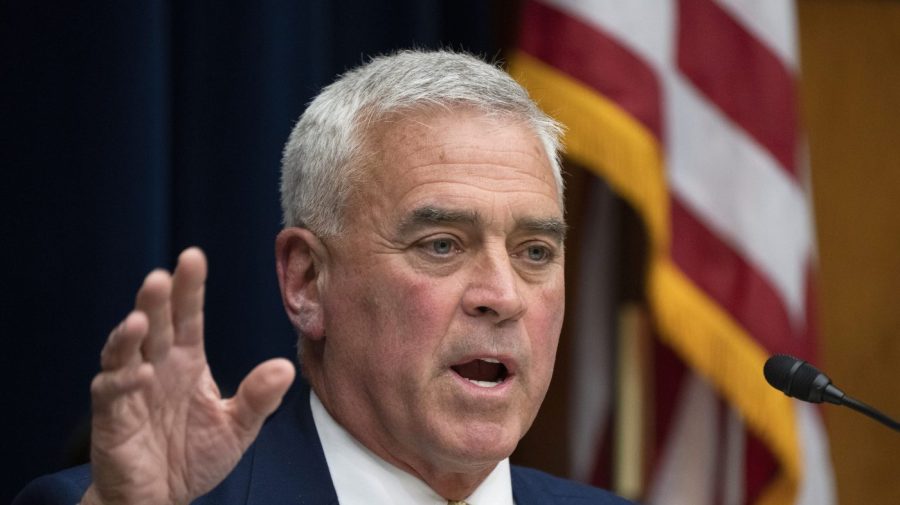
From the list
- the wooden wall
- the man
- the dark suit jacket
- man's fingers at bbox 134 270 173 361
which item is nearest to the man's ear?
the man

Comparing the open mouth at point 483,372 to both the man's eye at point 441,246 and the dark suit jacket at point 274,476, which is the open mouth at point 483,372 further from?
the dark suit jacket at point 274,476

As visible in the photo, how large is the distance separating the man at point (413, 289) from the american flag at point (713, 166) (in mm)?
1090

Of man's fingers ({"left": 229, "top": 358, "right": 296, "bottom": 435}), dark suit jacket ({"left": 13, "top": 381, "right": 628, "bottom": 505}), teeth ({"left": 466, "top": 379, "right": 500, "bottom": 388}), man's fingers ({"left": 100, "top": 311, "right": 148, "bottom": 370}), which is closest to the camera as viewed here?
man's fingers ({"left": 100, "top": 311, "right": 148, "bottom": 370})

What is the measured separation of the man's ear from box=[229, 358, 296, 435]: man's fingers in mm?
586

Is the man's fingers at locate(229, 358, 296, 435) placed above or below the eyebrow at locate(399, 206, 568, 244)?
below

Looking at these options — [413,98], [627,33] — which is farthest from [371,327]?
[627,33]

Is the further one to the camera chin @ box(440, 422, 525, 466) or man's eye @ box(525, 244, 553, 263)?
man's eye @ box(525, 244, 553, 263)

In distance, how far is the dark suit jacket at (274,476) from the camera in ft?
6.89

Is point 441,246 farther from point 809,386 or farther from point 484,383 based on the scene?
point 809,386

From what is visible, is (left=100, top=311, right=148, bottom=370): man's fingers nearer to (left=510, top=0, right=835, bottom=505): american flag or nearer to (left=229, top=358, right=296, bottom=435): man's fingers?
(left=229, top=358, right=296, bottom=435): man's fingers

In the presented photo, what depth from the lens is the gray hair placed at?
2336 millimetres

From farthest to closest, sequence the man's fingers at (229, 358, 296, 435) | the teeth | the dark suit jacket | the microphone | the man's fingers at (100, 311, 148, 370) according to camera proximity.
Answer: the teeth < the dark suit jacket < the microphone < the man's fingers at (229, 358, 296, 435) < the man's fingers at (100, 311, 148, 370)

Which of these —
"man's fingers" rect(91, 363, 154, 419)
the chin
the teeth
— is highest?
"man's fingers" rect(91, 363, 154, 419)

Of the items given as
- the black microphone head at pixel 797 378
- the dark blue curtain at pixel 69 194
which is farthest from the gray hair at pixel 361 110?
the dark blue curtain at pixel 69 194
